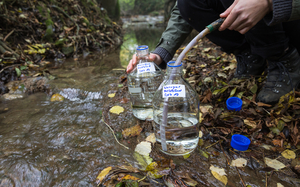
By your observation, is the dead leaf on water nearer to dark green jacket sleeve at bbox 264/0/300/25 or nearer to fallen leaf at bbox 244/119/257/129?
fallen leaf at bbox 244/119/257/129

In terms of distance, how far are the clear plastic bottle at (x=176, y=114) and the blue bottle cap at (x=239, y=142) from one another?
0.87 feet

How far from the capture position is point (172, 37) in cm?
182

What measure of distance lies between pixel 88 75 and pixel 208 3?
2.03 meters

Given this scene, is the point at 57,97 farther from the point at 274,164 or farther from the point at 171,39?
the point at 274,164

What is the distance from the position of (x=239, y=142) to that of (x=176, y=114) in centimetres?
50

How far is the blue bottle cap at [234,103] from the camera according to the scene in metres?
1.55

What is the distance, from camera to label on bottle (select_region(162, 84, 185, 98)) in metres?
1.17

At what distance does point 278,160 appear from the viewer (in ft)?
3.92

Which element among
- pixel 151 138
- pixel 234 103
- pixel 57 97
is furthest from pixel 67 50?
pixel 234 103

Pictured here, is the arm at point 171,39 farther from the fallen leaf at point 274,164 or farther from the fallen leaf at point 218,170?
the fallen leaf at point 274,164

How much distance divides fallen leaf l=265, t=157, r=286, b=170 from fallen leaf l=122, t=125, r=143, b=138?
959mm

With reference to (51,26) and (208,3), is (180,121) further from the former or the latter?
Result: (51,26)

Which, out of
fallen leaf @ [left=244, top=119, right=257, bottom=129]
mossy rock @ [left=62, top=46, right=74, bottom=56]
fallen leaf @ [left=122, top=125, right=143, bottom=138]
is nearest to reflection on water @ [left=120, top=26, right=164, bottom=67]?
mossy rock @ [left=62, top=46, right=74, bottom=56]

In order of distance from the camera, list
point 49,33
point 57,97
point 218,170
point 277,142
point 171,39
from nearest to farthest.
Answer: point 218,170 → point 277,142 → point 171,39 → point 57,97 → point 49,33
